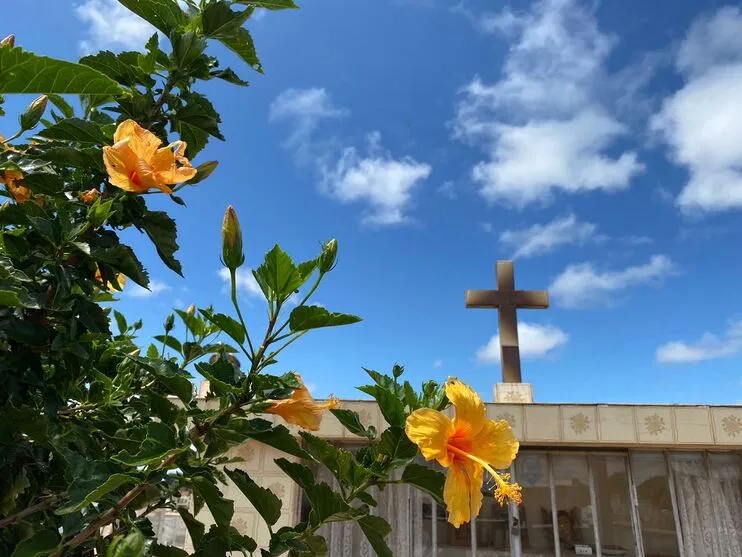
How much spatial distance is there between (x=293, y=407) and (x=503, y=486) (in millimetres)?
384

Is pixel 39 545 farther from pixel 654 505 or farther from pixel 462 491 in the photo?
pixel 654 505

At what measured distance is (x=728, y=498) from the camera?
5.48 metres

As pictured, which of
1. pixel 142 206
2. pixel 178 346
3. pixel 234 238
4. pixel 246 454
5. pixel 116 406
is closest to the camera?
pixel 234 238

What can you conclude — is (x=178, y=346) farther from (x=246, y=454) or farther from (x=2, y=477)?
(x=246, y=454)

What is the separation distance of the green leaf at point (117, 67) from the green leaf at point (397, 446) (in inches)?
32.3

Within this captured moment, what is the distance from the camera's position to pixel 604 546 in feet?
17.9

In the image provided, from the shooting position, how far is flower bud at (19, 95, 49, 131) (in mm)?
1101

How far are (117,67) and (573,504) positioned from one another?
582 centimetres

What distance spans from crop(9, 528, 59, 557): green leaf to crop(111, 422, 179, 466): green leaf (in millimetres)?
163

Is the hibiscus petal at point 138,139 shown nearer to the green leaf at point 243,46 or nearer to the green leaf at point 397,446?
the green leaf at point 243,46

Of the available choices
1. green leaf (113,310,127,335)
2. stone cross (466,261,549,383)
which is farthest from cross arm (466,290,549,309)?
green leaf (113,310,127,335)

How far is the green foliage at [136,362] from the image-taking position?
824mm

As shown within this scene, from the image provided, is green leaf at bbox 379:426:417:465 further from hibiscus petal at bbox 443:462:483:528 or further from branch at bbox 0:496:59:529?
branch at bbox 0:496:59:529

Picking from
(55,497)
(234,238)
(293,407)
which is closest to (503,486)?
(293,407)
